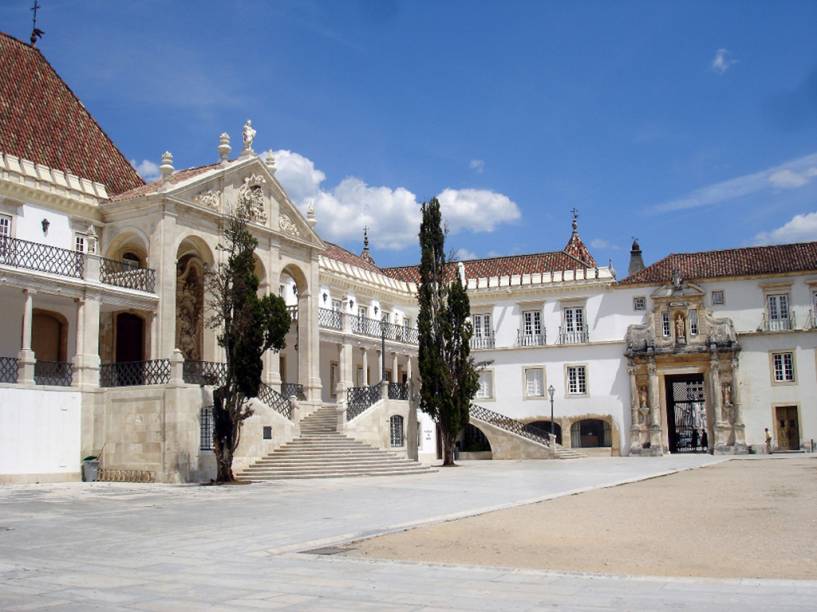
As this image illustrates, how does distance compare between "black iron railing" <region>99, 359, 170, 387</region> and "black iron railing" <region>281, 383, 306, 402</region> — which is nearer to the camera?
"black iron railing" <region>99, 359, 170, 387</region>

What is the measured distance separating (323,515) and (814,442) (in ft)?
106

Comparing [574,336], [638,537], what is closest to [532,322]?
[574,336]

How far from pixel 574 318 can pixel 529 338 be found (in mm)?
2443

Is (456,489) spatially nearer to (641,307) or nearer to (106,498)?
(106,498)

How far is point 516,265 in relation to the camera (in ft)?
157

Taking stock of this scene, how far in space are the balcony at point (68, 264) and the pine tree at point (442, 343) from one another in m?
10.9

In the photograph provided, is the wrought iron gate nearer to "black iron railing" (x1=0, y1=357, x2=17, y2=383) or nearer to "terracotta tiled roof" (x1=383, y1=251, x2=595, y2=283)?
"terracotta tiled roof" (x1=383, y1=251, x2=595, y2=283)

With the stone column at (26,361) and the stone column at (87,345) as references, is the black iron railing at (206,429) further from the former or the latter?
the stone column at (26,361)

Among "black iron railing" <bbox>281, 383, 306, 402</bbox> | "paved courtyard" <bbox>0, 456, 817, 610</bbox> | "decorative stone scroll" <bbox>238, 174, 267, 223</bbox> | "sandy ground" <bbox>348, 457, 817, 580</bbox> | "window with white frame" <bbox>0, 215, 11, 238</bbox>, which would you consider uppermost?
"decorative stone scroll" <bbox>238, 174, 267, 223</bbox>

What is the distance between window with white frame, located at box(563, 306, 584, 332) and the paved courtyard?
92.6 ft

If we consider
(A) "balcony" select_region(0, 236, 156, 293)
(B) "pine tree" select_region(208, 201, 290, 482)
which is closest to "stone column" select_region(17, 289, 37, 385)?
(A) "balcony" select_region(0, 236, 156, 293)

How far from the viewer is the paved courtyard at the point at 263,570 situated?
658 centimetres

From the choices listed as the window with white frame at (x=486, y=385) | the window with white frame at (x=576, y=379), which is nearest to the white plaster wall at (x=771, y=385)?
the window with white frame at (x=576, y=379)

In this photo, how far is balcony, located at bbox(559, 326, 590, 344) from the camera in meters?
43.2
